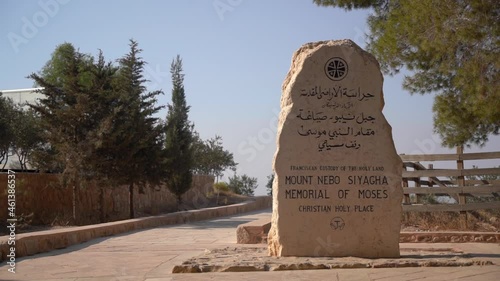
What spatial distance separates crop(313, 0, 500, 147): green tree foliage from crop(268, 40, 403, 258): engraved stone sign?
2.60 m

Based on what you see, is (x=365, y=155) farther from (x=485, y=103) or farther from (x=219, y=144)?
(x=219, y=144)

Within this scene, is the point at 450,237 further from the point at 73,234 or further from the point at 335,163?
the point at 73,234

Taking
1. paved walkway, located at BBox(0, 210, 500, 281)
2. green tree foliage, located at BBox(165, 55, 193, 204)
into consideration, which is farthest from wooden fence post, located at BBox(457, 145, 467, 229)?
green tree foliage, located at BBox(165, 55, 193, 204)

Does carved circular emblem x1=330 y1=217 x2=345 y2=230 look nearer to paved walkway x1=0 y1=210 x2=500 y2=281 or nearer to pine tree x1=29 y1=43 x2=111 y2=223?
paved walkway x1=0 y1=210 x2=500 y2=281

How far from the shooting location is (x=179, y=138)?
30.3 meters

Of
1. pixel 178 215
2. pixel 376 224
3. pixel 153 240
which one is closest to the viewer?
pixel 376 224

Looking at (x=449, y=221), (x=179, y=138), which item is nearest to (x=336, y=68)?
(x=449, y=221)

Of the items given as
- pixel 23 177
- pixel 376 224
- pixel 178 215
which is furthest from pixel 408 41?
pixel 23 177

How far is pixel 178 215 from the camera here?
2144 cm

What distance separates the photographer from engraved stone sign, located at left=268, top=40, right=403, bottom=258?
8.73 m

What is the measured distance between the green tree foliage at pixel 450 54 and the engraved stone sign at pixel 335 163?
2.60 metres

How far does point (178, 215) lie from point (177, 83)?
12.1 meters

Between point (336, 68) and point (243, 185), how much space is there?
40.0 m

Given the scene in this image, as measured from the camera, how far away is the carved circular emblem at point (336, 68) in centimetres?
913
